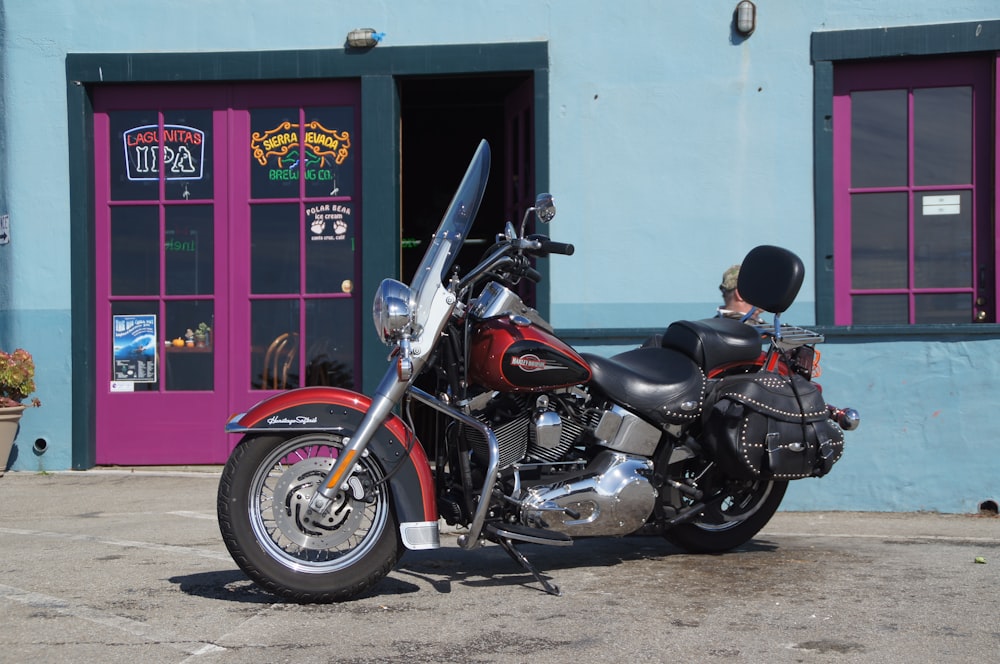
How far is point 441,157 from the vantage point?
34.8 ft

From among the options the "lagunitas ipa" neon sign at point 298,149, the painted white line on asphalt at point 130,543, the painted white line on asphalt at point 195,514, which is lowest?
the painted white line on asphalt at point 195,514

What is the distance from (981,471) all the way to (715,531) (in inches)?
101

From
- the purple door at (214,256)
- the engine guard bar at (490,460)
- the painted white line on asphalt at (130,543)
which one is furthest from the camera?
the purple door at (214,256)

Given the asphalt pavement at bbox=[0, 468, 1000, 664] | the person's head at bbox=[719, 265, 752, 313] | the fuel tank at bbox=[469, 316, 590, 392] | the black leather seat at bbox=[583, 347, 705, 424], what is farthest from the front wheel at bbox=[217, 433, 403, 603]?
the person's head at bbox=[719, 265, 752, 313]

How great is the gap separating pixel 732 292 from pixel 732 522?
2.06 m

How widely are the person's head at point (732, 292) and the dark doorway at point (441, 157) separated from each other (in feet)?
9.43

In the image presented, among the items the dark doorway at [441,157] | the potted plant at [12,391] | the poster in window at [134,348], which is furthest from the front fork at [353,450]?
the dark doorway at [441,157]

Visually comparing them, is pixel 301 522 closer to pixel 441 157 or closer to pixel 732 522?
pixel 732 522

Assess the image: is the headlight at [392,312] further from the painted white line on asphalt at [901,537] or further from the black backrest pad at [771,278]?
the painted white line on asphalt at [901,537]

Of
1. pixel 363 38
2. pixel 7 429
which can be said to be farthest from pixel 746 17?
pixel 7 429

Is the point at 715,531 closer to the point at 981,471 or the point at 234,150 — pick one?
the point at 981,471

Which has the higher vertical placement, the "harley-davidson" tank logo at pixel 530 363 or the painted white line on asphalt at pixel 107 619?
the "harley-davidson" tank logo at pixel 530 363

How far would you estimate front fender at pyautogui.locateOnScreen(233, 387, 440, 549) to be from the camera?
4.22m

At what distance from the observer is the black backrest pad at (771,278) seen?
489 centimetres
